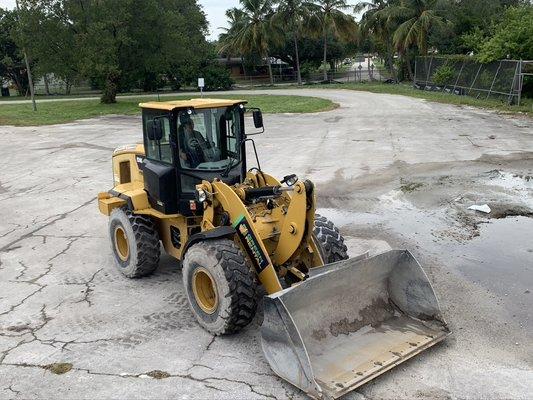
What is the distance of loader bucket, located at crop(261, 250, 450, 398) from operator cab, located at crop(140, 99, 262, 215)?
1990 mm

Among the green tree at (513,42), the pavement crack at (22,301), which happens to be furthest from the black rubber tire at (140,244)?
the green tree at (513,42)

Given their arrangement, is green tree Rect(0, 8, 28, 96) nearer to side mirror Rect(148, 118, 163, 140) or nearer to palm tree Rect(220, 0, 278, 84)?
palm tree Rect(220, 0, 278, 84)

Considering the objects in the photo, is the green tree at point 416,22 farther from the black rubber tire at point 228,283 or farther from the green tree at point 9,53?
the black rubber tire at point 228,283

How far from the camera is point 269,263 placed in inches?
215

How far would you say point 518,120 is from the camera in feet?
70.7

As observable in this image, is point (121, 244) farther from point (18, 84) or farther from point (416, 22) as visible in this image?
point (18, 84)

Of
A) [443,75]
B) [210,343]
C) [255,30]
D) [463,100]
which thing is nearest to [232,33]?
[255,30]

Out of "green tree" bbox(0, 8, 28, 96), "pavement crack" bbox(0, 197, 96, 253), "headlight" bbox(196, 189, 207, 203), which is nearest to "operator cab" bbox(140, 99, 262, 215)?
"headlight" bbox(196, 189, 207, 203)

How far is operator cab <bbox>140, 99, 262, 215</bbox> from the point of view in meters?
6.42

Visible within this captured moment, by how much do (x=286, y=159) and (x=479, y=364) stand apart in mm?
11077

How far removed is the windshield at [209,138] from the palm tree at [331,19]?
141 ft

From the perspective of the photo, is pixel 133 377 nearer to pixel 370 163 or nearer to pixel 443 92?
pixel 370 163

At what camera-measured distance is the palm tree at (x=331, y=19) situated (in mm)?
47219

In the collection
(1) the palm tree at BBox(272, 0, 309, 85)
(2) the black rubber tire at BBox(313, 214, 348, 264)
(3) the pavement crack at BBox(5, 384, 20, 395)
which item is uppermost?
(1) the palm tree at BBox(272, 0, 309, 85)
